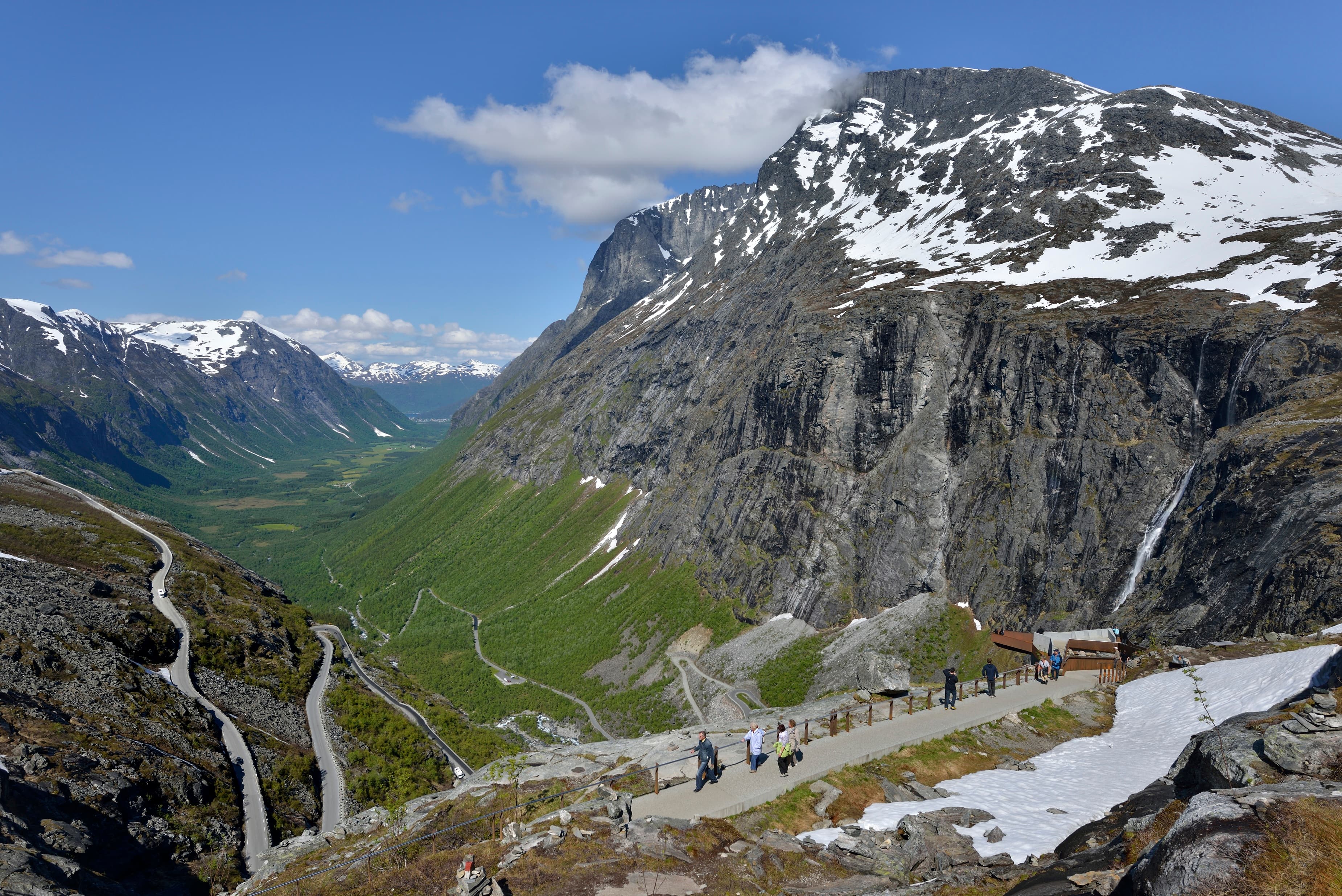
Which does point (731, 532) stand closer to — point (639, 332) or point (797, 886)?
point (797, 886)

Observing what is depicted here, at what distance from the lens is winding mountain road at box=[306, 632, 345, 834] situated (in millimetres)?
37156

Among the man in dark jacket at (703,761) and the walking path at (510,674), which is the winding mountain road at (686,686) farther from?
the man in dark jacket at (703,761)

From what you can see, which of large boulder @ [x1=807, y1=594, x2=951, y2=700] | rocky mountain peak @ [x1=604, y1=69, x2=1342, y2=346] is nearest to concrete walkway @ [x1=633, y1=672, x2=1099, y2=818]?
large boulder @ [x1=807, y1=594, x2=951, y2=700]

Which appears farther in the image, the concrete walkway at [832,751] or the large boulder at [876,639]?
the large boulder at [876,639]

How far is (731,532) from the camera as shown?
87250 mm

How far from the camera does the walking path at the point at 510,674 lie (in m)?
72.4

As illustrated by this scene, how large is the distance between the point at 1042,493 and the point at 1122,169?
235 feet

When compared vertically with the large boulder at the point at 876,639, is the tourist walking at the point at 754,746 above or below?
above

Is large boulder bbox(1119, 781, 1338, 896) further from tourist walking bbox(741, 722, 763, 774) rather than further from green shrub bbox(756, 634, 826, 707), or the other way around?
green shrub bbox(756, 634, 826, 707)

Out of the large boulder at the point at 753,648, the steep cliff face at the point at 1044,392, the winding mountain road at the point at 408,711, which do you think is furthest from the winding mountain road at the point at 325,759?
the steep cliff face at the point at 1044,392

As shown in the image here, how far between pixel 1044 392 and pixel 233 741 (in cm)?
7437

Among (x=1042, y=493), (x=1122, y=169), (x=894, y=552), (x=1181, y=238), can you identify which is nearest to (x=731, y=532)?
(x=894, y=552)

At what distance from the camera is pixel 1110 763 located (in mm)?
24656

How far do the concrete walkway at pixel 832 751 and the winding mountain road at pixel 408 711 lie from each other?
29331 mm
